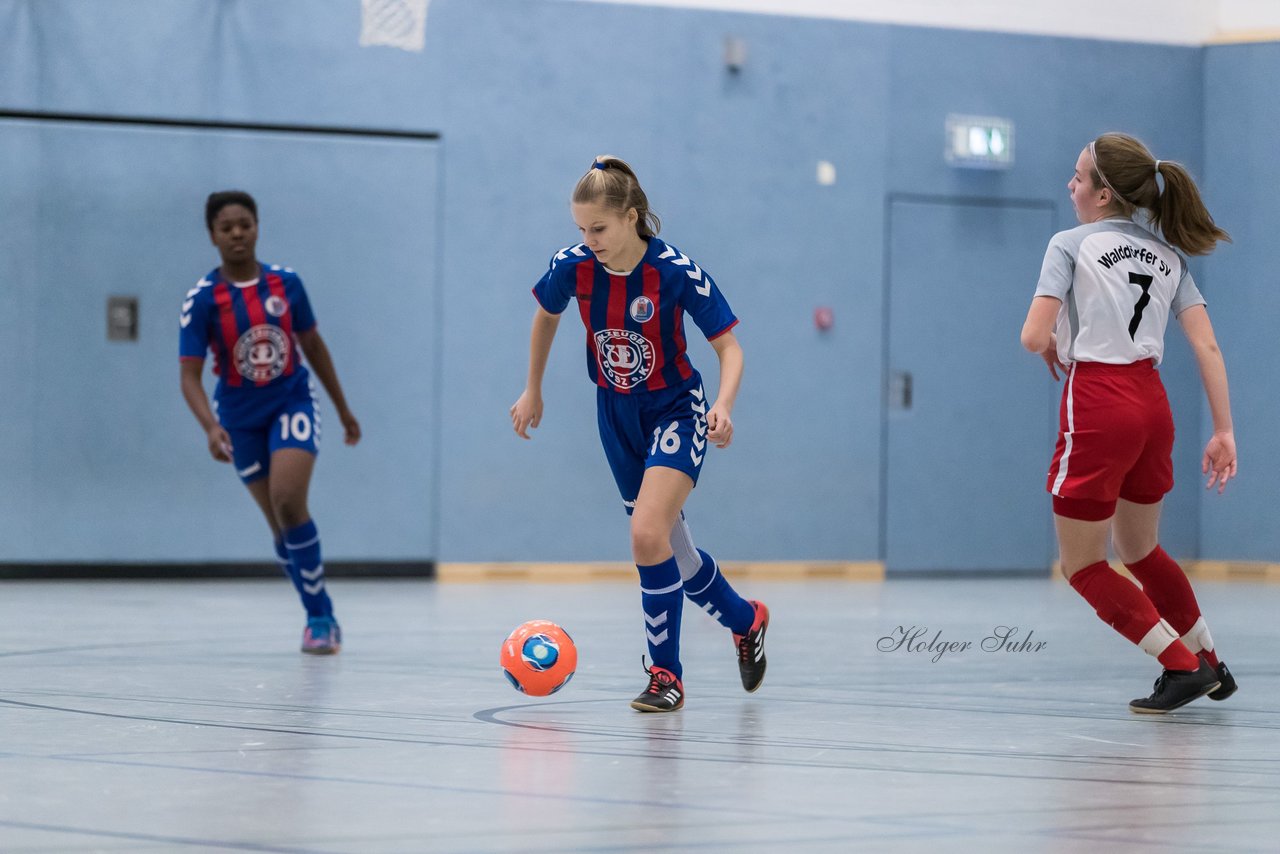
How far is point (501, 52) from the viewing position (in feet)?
34.2

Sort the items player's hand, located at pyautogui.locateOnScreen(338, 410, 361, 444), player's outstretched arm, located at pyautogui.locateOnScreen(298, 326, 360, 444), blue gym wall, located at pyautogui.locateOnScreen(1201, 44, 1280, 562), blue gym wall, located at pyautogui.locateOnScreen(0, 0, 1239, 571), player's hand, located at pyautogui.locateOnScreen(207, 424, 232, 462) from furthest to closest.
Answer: blue gym wall, located at pyautogui.locateOnScreen(1201, 44, 1280, 562), blue gym wall, located at pyautogui.locateOnScreen(0, 0, 1239, 571), player's hand, located at pyautogui.locateOnScreen(338, 410, 361, 444), player's outstretched arm, located at pyautogui.locateOnScreen(298, 326, 360, 444), player's hand, located at pyautogui.locateOnScreen(207, 424, 232, 462)

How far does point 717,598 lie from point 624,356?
809 millimetres

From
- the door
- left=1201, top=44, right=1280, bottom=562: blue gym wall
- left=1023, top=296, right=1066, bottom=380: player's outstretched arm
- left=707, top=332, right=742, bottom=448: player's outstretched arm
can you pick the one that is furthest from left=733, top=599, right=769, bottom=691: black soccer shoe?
left=1201, top=44, right=1280, bottom=562: blue gym wall

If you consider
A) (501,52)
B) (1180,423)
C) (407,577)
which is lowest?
(407,577)

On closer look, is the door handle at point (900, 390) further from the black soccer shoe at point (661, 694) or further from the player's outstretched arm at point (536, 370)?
the black soccer shoe at point (661, 694)

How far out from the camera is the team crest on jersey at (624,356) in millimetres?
4582

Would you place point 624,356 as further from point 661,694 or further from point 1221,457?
point 1221,457

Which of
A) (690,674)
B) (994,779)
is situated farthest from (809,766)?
(690,674)

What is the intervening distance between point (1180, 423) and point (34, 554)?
776 centimetres

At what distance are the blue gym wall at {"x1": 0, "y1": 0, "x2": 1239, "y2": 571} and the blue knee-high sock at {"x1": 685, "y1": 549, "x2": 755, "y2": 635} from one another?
5.68m

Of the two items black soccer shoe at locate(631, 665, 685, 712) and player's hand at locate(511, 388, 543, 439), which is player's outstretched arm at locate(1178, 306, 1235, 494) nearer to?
black soccer shoe at locate(631, 665, 685, 712)

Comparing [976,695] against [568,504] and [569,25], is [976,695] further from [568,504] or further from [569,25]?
A: [569,25]

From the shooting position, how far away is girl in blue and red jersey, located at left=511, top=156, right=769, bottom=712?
175 inches

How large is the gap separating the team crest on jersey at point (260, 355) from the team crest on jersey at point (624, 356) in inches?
77.7
